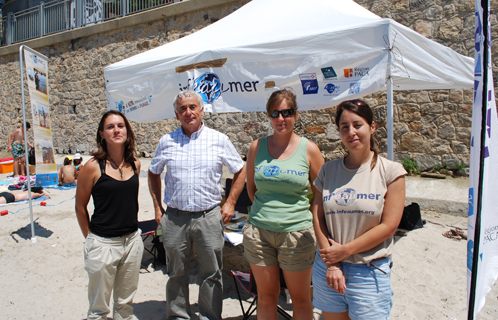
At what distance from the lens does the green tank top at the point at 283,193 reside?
69.9 inches

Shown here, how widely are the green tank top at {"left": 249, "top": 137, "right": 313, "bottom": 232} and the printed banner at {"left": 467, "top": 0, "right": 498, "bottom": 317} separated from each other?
0.92 meters

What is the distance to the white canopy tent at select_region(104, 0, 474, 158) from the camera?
2467 mm

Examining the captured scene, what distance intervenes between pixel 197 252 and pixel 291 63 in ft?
5.73

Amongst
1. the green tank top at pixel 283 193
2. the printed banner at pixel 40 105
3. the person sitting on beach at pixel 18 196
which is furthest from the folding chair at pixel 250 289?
the person sitting on beach at pixel 18 196

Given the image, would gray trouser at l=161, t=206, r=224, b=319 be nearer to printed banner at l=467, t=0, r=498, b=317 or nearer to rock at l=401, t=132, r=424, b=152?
printed banner at l=467, t=0, r=498, b=317

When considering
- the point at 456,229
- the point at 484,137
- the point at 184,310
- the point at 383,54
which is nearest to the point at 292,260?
the point at 184,310

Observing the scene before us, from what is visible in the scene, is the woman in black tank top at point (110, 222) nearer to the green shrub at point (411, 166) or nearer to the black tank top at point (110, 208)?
the black tank top at point (110, 208)

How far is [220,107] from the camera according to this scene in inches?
119

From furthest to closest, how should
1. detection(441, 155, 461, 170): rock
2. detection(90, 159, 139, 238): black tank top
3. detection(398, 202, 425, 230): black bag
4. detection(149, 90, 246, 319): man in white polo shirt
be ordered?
detection(441, 155, 461, 170): rock → detection(398, 202, 425, 230): black bag → detection(149, 90, 246, 319): man in white polo shirt → detection(90, 159, 139, 238): black tank top

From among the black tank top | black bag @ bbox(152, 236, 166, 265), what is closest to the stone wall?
black bag @ bbox(152, 236, 166, 265)

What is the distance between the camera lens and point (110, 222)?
1.88 m

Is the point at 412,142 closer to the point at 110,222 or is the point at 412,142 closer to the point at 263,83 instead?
the point at 263,83

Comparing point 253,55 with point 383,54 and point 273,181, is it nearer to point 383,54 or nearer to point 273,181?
point 383,54

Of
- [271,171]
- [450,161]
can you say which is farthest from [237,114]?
[271,171]
